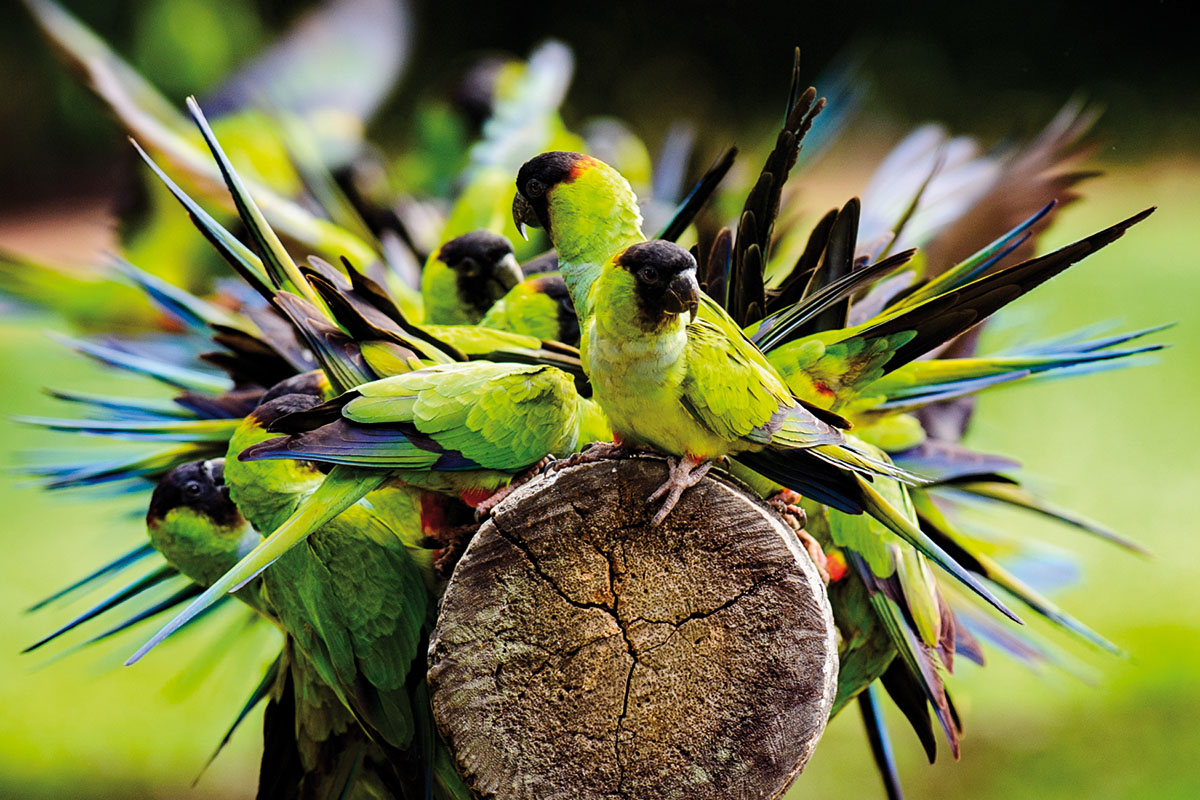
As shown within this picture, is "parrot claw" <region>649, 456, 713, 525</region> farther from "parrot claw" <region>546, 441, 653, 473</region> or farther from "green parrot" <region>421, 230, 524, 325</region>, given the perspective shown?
"green parrot" <region>421, 230, 524, 325</region>

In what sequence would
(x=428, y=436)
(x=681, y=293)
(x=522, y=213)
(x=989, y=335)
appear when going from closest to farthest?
1. (x=681, y=293)
2. (x=428, y=436)
3. (x=522, y=213)
4. (x=989, y=335)

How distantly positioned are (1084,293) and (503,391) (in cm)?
352

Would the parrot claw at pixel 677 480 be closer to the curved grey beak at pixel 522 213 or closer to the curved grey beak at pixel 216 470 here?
the curved grey beak at pixel 522 213

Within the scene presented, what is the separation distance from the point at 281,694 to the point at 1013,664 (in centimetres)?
194

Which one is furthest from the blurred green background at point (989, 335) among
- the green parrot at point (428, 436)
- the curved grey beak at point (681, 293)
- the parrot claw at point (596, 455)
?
the curved grey beak at point (681, 293)

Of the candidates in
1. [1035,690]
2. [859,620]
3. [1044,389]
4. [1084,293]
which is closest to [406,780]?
[859,620]

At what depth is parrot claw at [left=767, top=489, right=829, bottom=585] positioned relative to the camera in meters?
0.89

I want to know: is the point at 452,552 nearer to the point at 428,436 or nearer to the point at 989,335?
the point at 428,436

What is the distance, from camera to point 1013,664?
7.85 feet

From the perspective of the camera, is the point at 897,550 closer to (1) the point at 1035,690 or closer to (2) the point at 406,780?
(2) the point at 406,780

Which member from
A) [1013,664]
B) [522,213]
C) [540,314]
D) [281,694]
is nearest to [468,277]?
[540,314]

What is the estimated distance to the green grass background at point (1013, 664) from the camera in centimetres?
196

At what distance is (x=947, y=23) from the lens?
4.57 m

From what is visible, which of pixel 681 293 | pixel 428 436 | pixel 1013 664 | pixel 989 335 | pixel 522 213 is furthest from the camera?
pixel 1013 664
